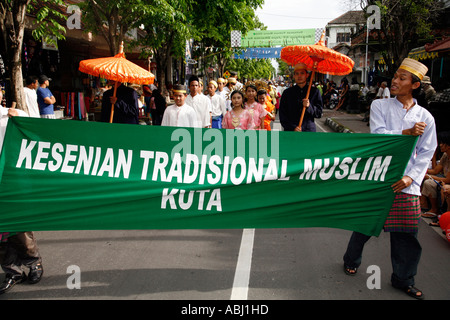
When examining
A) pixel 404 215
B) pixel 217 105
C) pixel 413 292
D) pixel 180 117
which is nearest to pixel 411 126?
pixel 404 215

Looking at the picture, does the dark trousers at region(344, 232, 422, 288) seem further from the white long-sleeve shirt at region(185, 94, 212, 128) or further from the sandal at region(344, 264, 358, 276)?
the white long-sleeve shirt at region(185, 94, 212, 128)

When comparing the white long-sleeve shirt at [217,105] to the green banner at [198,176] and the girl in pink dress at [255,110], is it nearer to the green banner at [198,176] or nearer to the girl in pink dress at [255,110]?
the girl in pink dress at [255,110]

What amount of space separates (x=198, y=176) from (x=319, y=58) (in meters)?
3.32

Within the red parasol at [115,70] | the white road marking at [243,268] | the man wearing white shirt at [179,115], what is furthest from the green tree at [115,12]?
the white road marking at [243,268]

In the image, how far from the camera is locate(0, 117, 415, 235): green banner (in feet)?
12.1

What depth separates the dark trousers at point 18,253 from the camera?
12.1 ft

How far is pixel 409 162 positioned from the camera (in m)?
3.70

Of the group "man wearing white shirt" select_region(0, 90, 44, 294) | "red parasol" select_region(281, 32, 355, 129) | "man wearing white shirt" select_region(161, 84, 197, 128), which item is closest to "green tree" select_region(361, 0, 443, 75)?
"red parasol" select_region(281, 32, 355, 129)

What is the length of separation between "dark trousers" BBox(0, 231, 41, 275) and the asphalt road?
20 centimetres

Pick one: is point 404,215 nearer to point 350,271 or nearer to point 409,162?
point 409,162

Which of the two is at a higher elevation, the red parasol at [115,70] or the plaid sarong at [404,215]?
the red parasol at [115,70]

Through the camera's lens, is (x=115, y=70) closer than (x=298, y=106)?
No

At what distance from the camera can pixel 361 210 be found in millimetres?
3797
